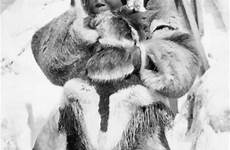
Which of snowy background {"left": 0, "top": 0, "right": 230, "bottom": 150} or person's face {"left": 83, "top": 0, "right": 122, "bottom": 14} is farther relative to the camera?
person's face {"left": 83, "top": 0, "right": 122, "bottom": 14}

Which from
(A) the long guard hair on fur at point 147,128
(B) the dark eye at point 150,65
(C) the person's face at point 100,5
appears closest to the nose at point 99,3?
(C) the person's face at point 100,5

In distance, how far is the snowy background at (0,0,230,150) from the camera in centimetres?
175

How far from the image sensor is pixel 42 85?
192 centimetres

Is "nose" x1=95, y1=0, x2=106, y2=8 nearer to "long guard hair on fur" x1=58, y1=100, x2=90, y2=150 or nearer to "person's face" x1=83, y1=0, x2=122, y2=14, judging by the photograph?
"person's face" x1=83, y1=0, x2=122, y2=14

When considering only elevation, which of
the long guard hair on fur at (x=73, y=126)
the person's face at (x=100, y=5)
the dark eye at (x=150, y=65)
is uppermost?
the person's face at (x=100, y=5)

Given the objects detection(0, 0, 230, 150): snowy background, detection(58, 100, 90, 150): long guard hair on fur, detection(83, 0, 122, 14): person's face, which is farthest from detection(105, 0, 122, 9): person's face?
detection(58, 100, 90, 150): long guard hair on fur

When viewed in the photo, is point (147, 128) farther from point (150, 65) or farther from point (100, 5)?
point (100, 5)

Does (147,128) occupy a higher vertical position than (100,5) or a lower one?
lower

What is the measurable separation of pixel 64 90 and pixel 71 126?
0.10 m

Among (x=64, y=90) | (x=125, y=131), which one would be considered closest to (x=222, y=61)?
(x=125, y=131)

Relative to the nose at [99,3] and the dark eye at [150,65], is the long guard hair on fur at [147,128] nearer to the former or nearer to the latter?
the dark eye at [150,65]

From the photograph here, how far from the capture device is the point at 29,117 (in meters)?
1.92

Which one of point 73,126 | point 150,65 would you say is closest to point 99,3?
point 150,65

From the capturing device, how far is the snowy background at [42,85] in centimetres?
175
